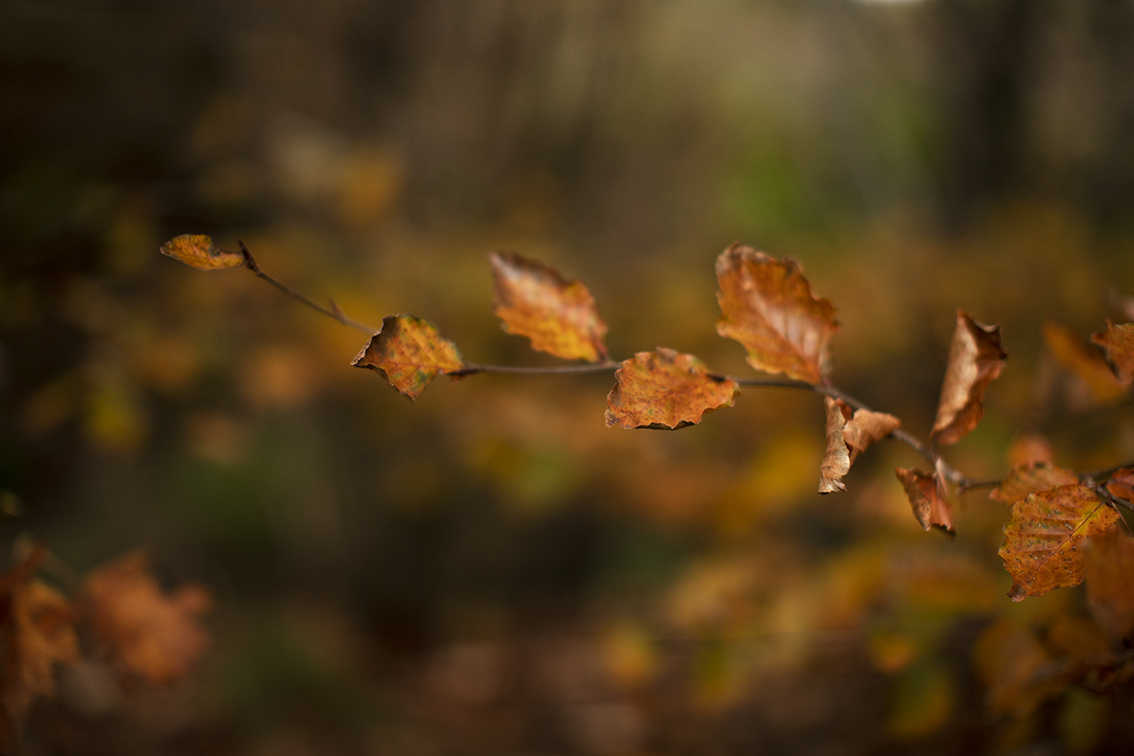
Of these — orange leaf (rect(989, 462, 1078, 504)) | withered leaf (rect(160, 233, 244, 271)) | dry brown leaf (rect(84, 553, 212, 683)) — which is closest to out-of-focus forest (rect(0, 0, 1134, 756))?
dry brown leaf (rect(84, 553, 212, 683))

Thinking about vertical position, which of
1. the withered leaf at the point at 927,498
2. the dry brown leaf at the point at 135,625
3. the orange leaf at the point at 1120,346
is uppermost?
the orange leaf at the point at 1120,346

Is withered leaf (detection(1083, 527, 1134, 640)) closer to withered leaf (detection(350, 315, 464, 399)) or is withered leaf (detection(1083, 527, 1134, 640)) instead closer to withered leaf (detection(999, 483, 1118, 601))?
withered leaf (detection(999, 483, 1118, 601))

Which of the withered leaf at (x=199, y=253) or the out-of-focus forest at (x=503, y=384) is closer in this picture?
the withered leaf at (x=199, y=253)

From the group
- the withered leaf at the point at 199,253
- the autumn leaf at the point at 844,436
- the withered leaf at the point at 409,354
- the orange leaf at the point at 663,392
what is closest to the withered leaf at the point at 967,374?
the autumn leaf at the point at 844,436

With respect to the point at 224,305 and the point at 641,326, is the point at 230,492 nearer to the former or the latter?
the point at 224,305

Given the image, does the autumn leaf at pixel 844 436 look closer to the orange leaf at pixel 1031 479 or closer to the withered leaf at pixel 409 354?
the orange leaf at pixel 1031 479

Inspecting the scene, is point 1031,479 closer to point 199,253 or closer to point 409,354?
point 409,354
